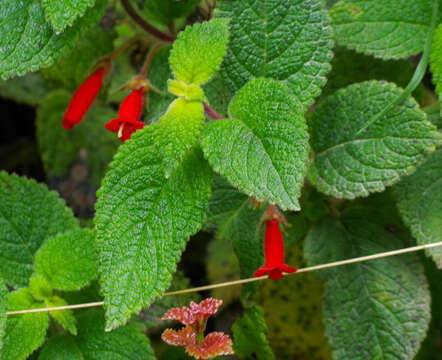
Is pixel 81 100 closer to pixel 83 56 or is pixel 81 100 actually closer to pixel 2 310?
pixel 83 56

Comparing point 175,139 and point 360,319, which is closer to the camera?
point 175,139

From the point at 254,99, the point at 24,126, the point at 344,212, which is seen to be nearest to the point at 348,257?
the point at 344,212

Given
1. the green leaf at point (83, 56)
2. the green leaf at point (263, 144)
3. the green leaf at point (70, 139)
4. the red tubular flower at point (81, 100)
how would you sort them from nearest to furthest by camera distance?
the green leaf at point (263, 144), the red tubular flower at point (81, 100), the green leaf at point (83, 56), the green leaf at point (70, 139)

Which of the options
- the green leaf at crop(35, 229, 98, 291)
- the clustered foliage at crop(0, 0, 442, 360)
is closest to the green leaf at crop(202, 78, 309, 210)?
the clustered foliage at crop(0, 0, 442, 360)

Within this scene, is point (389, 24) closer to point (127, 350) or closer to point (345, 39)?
point (345, 39)

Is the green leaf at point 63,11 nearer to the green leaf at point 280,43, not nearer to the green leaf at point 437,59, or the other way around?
the green leaf at point 280,43

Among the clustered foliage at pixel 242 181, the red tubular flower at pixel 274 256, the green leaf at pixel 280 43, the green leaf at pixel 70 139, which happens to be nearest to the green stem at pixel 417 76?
the clustered foliage at pixel 242 181
